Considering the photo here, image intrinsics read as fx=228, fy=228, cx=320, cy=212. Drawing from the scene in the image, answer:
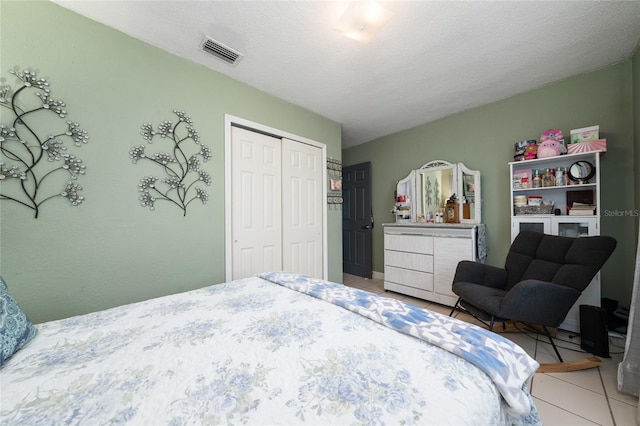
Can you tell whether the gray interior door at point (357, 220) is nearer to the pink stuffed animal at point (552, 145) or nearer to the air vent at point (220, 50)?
the pink stuffed animal at point (552, 145)

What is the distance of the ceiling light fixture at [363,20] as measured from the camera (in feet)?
4.80

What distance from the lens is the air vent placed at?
1824 millimetres

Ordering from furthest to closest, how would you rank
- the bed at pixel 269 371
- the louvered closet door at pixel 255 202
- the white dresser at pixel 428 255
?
the white dresser at pixel 428 255
the louvered closet door at pixel 255 202
the bed at pixel 269 371

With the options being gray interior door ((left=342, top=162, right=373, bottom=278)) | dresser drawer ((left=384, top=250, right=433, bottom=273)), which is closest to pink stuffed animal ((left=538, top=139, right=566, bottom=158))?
dresser drawer ((left=384, top=250, right=433, bottom=273))

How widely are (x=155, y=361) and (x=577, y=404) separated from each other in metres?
2.24

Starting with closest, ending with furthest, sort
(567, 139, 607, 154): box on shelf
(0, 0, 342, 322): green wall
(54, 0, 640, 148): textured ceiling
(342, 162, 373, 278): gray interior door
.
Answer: (0, 0, 342, 322): green wall, (54, 0, 640, 148): textured ceiling, (567, 139, 607, 154): box on shelf, (342, 162, 373, 278): gray interior door

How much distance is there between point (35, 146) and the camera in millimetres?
1419

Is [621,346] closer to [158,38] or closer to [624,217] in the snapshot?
[624,217]

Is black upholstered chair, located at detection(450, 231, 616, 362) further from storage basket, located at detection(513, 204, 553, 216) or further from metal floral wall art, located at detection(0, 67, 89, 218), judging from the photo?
metal floral wall art, located at detection(0, 67, 89, 218)

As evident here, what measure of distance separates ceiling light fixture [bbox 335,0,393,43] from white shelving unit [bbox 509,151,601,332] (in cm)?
203

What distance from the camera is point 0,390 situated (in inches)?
25.3

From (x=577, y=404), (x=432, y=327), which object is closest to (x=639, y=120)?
(x=577, y=404)

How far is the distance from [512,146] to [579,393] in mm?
2361

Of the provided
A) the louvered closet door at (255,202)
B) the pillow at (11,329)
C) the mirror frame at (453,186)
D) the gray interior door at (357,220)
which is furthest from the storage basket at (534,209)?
the pillow at (11,329)
